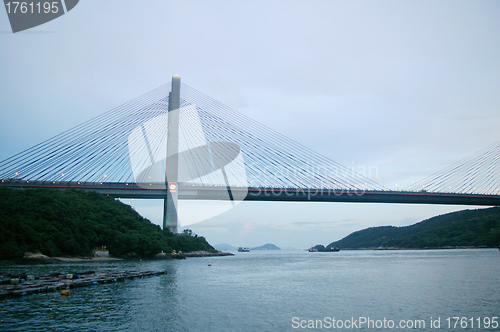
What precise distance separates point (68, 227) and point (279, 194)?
34.3m

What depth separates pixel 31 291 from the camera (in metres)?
20.7

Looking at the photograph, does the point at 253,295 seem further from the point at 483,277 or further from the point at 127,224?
the point at 127,224

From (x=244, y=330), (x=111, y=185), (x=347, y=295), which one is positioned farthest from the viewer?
(x=111, y=185)

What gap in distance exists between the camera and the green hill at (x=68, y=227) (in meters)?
42.6

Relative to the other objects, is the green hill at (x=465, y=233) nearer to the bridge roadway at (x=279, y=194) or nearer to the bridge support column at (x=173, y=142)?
the bridge roadway at (x=279, y=194)

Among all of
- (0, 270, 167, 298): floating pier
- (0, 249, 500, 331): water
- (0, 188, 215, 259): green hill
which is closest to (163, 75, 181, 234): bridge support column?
(0, 188, 215, 259): green hill

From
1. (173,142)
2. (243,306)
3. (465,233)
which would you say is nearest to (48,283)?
(243,306)

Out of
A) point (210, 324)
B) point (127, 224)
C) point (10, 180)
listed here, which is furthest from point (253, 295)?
point (10, 180)

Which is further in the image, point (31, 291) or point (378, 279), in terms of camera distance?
point (378, 279)

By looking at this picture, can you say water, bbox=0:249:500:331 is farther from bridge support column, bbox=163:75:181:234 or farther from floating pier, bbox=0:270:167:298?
bridge support column, bbox=163:75:181:234

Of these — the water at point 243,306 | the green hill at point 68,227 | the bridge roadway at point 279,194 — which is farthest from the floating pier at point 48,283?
the bridge roadway at point 279,194

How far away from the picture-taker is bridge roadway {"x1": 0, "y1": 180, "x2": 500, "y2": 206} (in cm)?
6322

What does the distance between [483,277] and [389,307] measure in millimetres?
17741

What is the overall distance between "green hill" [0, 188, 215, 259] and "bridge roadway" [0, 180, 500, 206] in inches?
114
